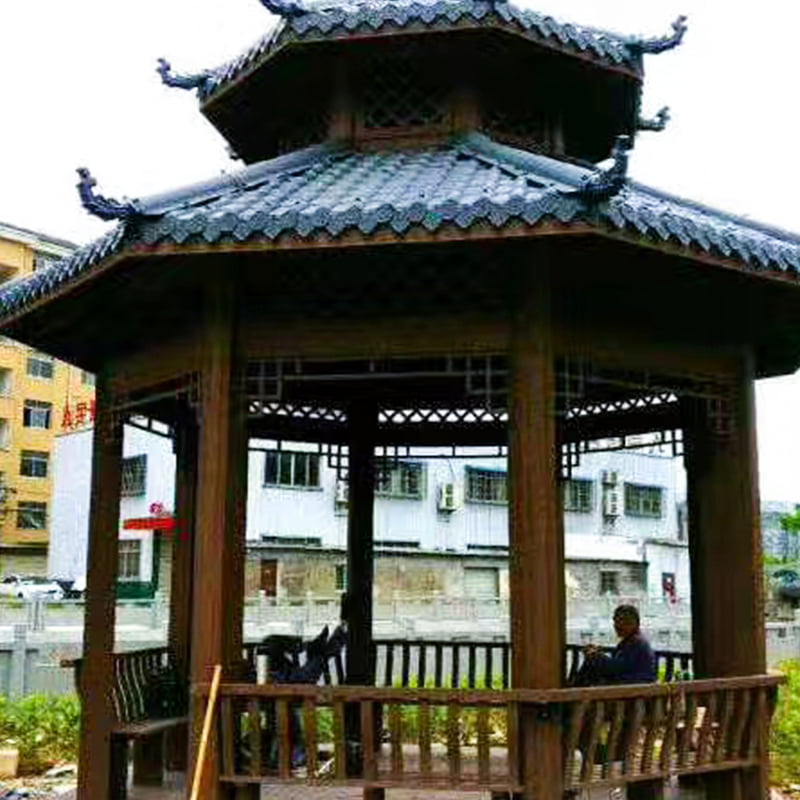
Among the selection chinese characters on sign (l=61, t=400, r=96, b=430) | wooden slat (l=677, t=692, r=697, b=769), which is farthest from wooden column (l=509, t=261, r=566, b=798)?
chinese characters on sign (l=61, t=400, r=96, b=430)

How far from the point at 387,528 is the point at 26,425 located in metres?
25.6

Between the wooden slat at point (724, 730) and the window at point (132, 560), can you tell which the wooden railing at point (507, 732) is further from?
the window at point (132, 560)

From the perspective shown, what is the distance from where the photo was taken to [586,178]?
685 cm

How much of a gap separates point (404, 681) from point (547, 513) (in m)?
5.83

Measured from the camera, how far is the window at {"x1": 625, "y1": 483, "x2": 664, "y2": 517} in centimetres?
5497

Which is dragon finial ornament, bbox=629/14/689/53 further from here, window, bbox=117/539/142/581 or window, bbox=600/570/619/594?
window, bbox=600/570/619/594

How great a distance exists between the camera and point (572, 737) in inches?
278

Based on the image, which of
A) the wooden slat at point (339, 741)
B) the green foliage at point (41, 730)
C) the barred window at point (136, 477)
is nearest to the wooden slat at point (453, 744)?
the wooden slat at point (339, 741)

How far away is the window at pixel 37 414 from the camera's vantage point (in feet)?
203

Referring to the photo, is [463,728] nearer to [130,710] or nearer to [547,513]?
[130,710]

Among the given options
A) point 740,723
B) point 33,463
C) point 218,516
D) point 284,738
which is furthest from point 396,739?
point 33,463

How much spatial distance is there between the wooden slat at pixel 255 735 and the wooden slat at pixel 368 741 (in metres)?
0.57

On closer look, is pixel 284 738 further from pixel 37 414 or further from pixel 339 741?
pixel 37 414

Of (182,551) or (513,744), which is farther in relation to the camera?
(182,551)
